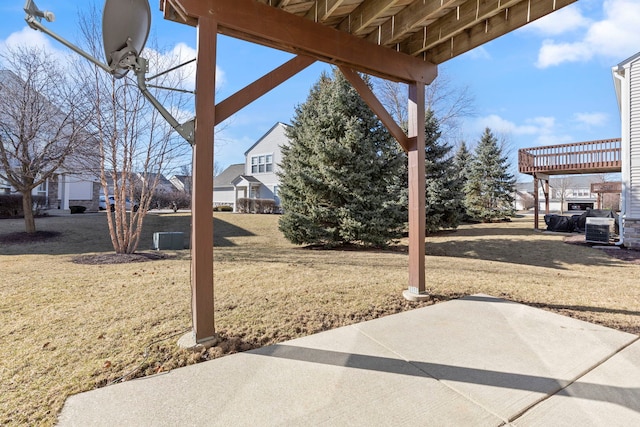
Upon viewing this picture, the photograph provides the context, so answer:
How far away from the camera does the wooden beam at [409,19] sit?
303 cm

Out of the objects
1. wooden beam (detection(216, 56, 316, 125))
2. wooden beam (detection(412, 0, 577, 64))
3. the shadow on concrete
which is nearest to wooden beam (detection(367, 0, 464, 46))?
wooden beam (detection(412, 0, 577, 64))

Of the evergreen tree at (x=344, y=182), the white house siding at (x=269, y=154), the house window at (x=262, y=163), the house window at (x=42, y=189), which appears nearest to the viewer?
the evergreen tree at (x=344, y=182)

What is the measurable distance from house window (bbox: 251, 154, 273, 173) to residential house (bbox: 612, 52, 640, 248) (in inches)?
746

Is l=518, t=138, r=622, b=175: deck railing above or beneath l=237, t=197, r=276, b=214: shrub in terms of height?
above

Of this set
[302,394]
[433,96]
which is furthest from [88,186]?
[302,394]

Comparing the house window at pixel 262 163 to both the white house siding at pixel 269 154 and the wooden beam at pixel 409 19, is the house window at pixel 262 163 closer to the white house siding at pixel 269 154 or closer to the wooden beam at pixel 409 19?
the white house siding at pixel 269 154

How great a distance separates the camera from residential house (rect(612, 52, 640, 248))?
30.2ft

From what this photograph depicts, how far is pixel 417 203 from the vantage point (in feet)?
12.5

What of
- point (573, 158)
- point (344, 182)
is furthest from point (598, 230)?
point (344, 182)

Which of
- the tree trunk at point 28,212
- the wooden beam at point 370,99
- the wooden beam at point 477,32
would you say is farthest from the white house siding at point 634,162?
the tree trunk at point 28,212

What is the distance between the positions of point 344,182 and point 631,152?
8.96 m

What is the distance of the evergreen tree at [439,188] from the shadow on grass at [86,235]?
24.4 ft

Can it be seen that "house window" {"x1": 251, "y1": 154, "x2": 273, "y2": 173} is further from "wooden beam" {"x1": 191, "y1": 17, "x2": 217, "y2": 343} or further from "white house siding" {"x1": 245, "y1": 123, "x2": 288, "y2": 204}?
"wooden beam" {"x1": 191, "y1": 17, "x2": 217, "y2": 343}

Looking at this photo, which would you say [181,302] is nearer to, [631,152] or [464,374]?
[464,374]
